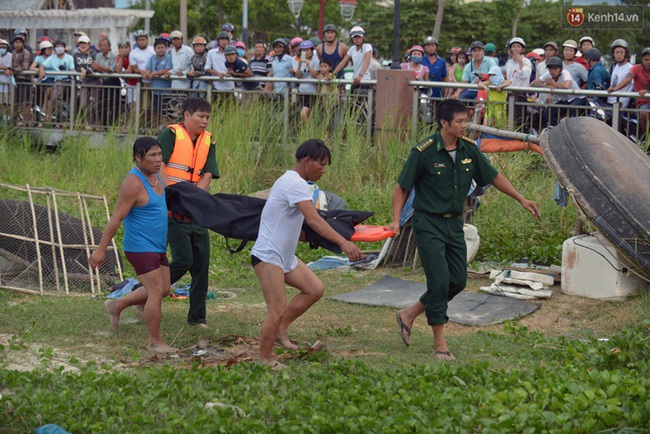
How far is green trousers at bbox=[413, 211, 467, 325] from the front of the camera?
24.2ft

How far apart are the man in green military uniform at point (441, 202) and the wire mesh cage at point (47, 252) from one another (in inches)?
157

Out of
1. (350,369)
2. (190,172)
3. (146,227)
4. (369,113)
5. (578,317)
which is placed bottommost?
(578,317)

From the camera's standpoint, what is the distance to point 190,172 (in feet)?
27.0

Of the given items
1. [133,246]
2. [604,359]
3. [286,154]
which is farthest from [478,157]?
[286,154]

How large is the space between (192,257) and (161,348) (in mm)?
962

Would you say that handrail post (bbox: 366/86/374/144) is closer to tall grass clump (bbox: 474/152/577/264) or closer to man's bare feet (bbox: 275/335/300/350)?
tall grass clump (bbox: 474/152/577/264)

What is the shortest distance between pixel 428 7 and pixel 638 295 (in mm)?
38000

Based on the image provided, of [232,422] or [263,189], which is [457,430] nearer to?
[232,422]

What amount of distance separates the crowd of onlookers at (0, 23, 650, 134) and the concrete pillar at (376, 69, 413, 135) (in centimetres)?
49

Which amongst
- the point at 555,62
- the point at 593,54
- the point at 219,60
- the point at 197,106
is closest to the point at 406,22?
the point at 219,60

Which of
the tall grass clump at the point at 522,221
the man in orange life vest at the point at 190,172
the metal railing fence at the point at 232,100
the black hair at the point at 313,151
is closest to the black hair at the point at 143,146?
the man in orange life vest at the point at 190,172

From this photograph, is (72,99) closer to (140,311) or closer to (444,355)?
(140,311)

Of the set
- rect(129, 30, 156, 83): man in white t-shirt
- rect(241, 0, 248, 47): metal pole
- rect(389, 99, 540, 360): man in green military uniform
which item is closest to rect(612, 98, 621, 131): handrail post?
rect(389, 99, 540, 360): man in green military uniform

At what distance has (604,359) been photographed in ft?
21.9
